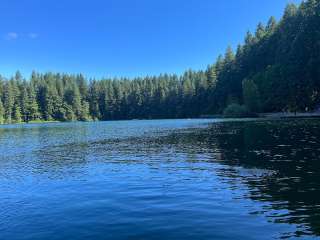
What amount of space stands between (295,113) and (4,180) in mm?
105067

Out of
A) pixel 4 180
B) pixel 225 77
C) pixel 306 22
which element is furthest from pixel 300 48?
pixel 4 180

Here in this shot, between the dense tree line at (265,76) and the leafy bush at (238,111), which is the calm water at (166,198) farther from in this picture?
the leafy bush at (238,111)

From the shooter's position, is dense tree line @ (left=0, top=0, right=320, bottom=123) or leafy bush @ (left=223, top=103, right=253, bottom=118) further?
leafy bush @ (left=223, top=103, right=253, bottom=118)

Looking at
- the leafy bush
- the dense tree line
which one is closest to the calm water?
the dense tree line

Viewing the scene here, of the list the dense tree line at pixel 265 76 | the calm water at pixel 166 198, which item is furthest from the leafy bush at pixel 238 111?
the calm water at pixel 166 198

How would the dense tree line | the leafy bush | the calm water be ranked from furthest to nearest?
1. the leafy bush
2. the dense tree line
3. the calm water

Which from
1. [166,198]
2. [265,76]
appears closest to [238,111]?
[265,76]

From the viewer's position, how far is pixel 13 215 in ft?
48.4

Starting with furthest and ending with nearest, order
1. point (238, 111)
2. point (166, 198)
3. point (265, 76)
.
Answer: point (238, 111)
point (265, 76)
point (166, 198)

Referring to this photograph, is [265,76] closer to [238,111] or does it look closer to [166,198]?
[238,111]

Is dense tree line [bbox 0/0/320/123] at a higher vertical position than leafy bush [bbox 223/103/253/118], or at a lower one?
higher

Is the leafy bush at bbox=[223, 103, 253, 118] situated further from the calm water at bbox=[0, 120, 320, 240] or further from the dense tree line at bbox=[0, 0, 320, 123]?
the calm water at bbox=[0, 120, 320, 240]

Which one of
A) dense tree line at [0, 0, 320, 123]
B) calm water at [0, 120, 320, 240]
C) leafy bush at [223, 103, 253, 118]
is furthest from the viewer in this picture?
leafy bush at [223, 103, 253, 118]

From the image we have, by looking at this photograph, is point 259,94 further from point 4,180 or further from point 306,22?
point 4,180
